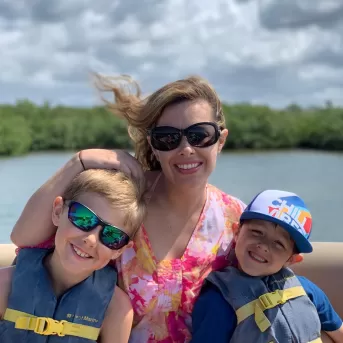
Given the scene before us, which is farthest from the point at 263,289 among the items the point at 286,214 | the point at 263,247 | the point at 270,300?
the point at 286,214

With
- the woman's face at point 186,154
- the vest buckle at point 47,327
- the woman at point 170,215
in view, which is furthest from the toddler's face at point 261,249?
the vest buckle at point 47,327

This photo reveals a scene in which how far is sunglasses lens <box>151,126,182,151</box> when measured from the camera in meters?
1.96

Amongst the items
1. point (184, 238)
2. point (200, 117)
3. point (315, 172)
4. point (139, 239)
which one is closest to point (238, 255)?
point (184, 238)

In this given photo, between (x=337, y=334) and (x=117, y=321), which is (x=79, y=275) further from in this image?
(x=337, y=334)

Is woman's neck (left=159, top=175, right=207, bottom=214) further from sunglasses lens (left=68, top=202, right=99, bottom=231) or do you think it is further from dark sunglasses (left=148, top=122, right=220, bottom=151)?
sunglasses lens (left=68, top=202, right=99, bottom=231)

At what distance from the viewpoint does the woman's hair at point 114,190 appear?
1.81 meters

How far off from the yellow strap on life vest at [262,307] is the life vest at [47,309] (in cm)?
44

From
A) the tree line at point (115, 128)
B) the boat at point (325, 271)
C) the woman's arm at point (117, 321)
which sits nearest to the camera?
the woman's arm at point (117, 321)

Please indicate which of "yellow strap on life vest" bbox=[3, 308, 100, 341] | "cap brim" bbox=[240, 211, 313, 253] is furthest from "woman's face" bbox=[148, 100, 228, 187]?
"yellow strap on life vest" bbox=[3, 308, 100, 341]

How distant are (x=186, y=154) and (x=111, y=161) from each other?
0.83 ft

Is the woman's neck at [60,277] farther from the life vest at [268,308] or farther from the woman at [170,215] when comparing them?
the life vest at [268,308]

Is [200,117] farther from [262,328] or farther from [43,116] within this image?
[43,116]

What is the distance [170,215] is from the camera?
2.09 metres

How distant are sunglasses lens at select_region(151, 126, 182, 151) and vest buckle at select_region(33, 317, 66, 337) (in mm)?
A: 665
